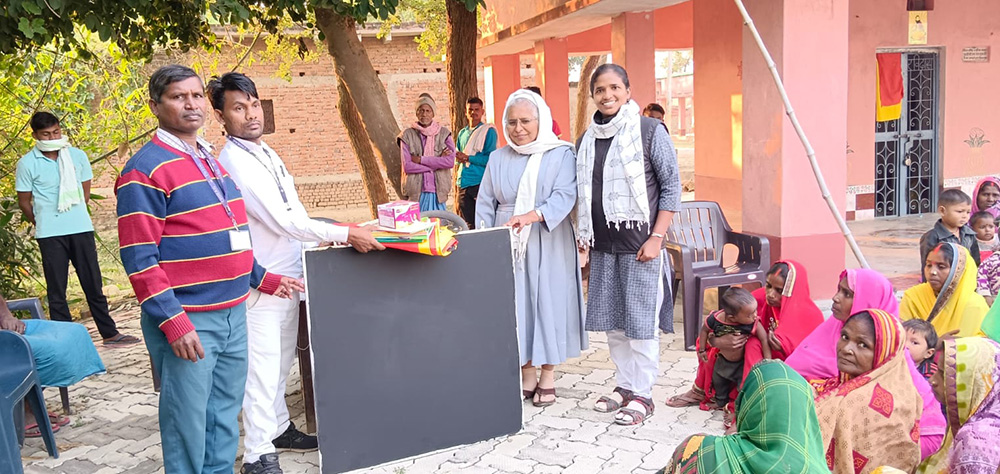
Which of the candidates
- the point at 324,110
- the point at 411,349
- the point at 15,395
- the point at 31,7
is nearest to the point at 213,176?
the point at 411,349

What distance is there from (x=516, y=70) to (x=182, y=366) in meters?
13.0

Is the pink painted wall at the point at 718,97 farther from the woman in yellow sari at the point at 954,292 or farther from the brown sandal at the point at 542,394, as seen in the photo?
the brown sandal at the point at 542,394

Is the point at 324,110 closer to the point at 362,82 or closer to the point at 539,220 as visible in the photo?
the point at 362,82

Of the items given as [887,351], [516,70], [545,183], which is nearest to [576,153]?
[545,183]

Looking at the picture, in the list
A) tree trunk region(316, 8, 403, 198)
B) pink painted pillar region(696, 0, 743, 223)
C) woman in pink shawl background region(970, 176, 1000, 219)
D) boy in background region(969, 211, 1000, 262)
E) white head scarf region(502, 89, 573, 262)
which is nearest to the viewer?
white head scarf region(502, 89, 573, 262)

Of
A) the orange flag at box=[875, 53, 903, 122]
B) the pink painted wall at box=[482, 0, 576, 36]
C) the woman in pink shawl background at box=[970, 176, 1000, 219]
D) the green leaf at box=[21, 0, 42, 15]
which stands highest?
the pink painted wall at box=[482, 0, 576, 36]

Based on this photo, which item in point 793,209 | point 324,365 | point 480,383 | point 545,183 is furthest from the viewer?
point 793,209

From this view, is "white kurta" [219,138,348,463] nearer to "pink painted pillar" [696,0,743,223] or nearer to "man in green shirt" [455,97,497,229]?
"man in green shirt" [455,97,497,229]

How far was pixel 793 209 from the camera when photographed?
621 cm

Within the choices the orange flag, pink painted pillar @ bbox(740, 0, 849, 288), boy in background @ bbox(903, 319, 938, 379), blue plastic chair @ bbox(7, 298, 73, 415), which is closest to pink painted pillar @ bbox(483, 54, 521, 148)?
the orange flag

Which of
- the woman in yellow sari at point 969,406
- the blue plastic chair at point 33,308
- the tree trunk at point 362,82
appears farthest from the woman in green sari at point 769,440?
the tree trunk at point 362,82

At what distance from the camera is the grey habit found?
14.0 ft

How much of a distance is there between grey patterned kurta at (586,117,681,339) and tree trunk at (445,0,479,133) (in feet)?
14.7

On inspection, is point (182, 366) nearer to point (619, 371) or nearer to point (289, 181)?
point (289, 181)
